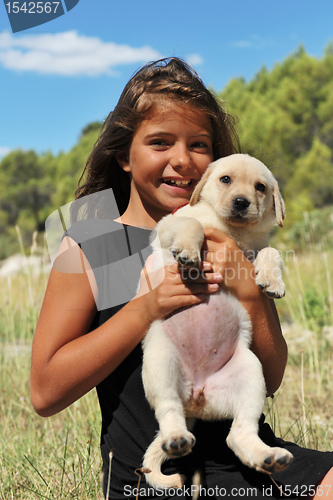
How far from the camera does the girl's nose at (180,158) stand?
8.09 ft

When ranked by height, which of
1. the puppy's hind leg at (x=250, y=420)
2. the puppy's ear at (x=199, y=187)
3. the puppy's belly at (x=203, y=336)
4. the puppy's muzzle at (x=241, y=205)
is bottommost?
the puppy's hind leg at (x=250, y=420)

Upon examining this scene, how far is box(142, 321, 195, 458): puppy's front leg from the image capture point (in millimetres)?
1701

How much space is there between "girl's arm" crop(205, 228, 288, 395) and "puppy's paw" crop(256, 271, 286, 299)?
66 mm

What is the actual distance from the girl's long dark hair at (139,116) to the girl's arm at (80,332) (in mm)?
801

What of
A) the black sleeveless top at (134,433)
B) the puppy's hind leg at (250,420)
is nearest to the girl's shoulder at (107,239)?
the black sleeveless top at (134,433)

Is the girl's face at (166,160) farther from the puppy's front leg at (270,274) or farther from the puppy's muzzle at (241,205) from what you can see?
the puppy's front leg at (270,274)

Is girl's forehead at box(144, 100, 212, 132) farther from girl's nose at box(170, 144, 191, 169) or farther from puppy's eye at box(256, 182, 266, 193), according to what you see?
puppy's eye at box(256, 182, 266, 193)

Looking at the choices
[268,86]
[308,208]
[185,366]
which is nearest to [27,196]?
[268,86]

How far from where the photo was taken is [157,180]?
8.29ft

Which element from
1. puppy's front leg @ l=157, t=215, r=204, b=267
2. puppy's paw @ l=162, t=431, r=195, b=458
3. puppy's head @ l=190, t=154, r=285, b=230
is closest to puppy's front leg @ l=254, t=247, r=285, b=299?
puppy's head @ l=190, t=154, r=285, b=230

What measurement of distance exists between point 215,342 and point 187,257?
37cm

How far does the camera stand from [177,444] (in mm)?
1678

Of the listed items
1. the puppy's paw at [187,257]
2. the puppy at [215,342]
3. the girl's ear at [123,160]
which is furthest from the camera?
the girl's ear at [123,160]

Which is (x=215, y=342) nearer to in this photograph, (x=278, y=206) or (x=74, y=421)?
(x=278, y=206)
